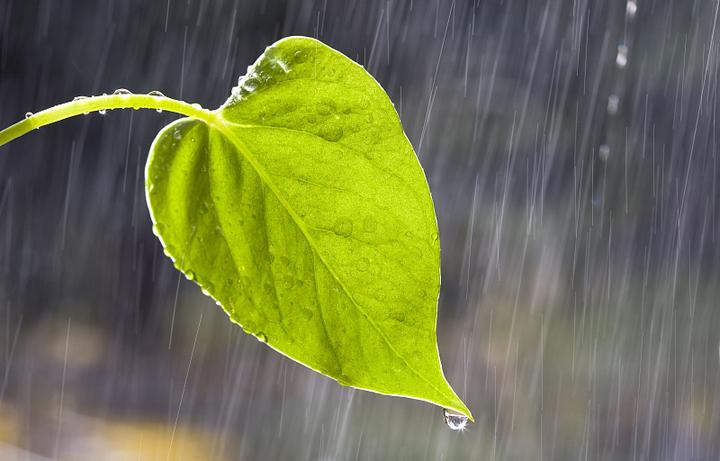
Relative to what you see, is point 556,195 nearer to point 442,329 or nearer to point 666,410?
point 442,329

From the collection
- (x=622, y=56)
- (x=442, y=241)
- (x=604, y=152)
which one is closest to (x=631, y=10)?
(x=622, y=56)

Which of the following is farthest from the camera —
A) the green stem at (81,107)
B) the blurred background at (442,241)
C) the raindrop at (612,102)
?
the raindrop at (612,102)

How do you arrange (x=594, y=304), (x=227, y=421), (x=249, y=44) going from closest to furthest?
(x=249, y=44)
(x=227, y=421)
(x=594, y=304)

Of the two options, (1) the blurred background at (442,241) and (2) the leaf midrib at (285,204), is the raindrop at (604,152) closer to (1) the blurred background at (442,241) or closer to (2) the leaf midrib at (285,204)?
(1) the blurred background at (442,241)

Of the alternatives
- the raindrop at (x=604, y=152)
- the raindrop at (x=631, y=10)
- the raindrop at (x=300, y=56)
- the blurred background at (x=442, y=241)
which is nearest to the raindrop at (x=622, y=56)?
the blurred background at (x=442, y=241)

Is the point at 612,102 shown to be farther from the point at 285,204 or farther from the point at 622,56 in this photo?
the point at 285,204

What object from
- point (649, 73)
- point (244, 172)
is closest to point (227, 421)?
point (649, 73)
